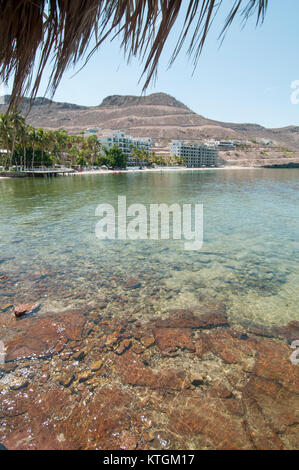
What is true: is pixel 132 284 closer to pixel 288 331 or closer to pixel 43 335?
pixel 43 335

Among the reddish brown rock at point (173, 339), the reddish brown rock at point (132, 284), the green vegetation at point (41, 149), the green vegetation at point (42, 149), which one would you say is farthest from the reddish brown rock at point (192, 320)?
the green vegetation at point (41, 149)

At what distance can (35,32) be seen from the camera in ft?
5.34

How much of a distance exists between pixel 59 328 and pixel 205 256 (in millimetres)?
4947

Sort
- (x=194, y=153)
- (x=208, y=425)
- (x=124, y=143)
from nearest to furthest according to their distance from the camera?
(x=208, y=425) < (x=124, y=143) < (x=194, y=153)

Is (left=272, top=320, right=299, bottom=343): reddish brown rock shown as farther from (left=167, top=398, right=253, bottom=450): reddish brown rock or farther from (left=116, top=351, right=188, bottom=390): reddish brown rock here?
(left=116, top=351, right=188, bottom=390): reddish brown rock

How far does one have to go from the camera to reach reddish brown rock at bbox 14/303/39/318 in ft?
14.5

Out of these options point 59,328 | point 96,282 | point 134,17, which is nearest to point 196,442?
point 59,328

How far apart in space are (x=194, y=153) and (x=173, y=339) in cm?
17241

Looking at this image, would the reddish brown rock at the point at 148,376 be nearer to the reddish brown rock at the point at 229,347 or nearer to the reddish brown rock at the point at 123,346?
the reddish brown rock at the point at 123,346

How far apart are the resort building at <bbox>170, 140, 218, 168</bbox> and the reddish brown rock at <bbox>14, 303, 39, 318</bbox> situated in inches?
6219

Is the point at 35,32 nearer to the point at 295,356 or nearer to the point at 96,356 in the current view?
the point at 96,356

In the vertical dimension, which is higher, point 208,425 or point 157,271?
point 157,271

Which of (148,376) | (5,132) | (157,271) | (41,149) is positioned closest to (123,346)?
(148,376)
